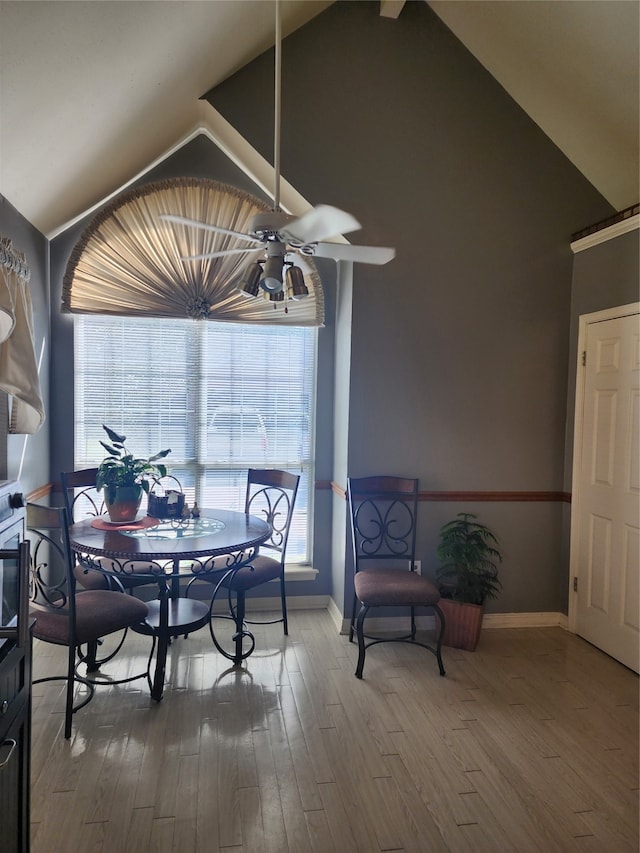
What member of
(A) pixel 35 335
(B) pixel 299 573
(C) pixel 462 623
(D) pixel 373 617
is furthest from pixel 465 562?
(A) pixel 35 335

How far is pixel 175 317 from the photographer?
377 centimetres

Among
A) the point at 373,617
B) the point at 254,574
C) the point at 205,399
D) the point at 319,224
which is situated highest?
the point at 319,224

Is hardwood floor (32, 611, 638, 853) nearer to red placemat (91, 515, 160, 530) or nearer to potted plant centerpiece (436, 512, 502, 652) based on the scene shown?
potted plant centerpiece (436, 512, 502, 652)

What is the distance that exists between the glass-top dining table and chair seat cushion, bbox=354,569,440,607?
2.21 feet

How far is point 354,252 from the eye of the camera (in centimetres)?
236

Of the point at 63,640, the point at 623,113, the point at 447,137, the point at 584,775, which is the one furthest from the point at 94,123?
the point at 584,775

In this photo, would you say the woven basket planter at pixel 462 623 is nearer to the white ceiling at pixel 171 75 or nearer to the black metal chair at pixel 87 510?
the black metal chair at pixel 87 510

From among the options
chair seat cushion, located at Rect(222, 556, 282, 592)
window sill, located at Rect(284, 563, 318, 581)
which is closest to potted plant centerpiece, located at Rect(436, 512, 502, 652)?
window sill, located at Rect(284, 563, 318, 581)

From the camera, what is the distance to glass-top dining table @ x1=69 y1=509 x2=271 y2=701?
99.7 inches

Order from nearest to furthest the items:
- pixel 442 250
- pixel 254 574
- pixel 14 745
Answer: pixel 14 745 < pixel 254 574 < pixel 442 250

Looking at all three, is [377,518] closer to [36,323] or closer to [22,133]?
[36,323]

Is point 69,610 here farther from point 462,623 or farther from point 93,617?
point 462,623

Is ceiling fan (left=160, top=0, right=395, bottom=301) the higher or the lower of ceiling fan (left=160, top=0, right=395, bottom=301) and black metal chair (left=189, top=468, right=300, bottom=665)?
the higher

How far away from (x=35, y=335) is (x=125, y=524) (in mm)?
1331
